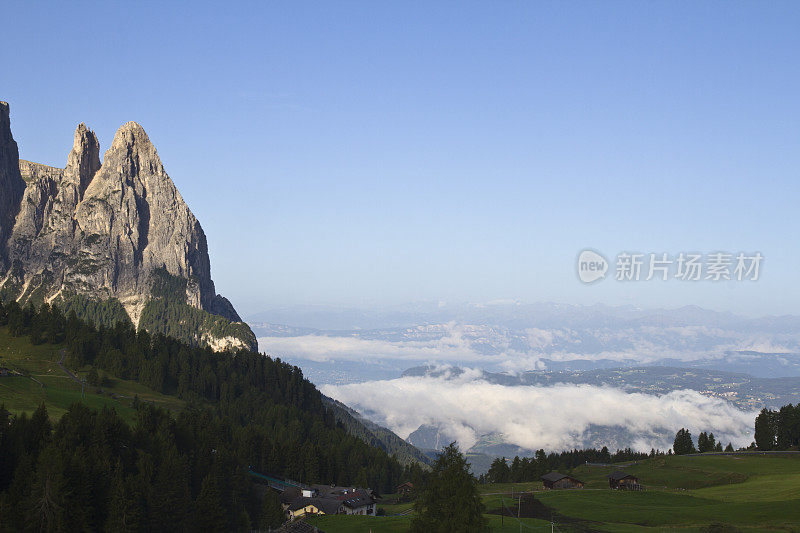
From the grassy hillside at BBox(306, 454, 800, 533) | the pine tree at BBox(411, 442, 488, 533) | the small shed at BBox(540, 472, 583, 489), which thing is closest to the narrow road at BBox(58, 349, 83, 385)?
the grassy hillside at BBox(306, 454, 800, 533)

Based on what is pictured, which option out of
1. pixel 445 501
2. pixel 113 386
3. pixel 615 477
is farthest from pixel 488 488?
pixel 113 386

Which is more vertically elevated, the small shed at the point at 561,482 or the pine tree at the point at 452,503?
the pine tree at the point at 452,503

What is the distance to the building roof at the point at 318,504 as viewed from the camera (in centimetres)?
12044

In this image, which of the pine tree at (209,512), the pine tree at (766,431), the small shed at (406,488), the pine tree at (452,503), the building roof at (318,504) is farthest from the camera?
the pine tree at (766,431)

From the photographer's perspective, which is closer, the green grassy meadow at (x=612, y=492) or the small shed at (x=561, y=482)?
the green grassy meadow at (x=612, y=492)

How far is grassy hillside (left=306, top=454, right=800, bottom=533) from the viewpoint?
90750 millimetres

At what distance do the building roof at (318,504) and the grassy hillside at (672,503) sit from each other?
25.8 ft

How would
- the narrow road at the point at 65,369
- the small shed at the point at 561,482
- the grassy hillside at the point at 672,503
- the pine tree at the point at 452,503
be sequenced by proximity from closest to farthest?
1. the pine tree at the point at 452,503
2. the grassy hillside at the point at 672,503
3. the small shed at the point at 561,482
4. the narrow road at the point at 65,369

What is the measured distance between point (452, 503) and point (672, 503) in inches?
1933

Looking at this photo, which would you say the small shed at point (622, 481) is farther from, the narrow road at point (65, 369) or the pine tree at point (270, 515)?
the narrow road at point (65, 369)

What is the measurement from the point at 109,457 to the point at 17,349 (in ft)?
403

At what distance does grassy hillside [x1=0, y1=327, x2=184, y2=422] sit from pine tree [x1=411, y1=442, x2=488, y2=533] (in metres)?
70.9

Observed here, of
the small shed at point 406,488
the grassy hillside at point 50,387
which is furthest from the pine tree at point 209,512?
the small shed at point 406,488

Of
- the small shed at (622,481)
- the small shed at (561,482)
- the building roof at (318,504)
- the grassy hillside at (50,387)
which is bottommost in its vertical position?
the building roof at (318,504)
